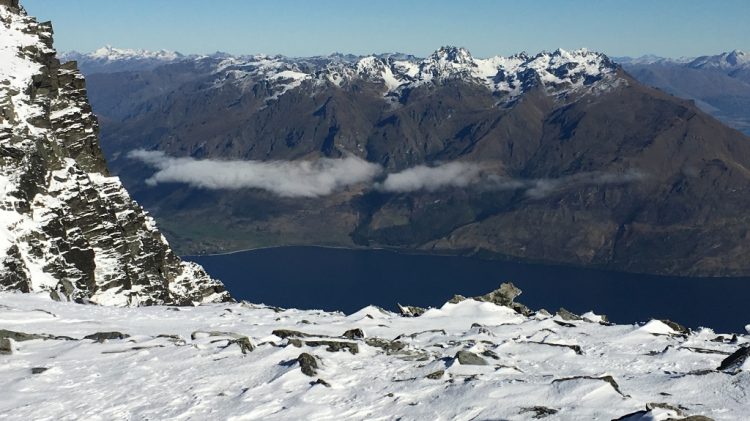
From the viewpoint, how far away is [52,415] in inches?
1291

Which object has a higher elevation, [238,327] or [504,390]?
[504,390]

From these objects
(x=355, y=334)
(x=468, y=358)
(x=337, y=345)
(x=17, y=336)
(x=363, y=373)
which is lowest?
(x=355, y=334)

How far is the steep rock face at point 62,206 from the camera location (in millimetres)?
80438

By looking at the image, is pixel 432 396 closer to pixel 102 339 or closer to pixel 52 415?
pixel 52 415

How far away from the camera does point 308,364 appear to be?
121 ft

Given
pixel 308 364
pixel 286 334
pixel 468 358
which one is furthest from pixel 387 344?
pixel 308 364

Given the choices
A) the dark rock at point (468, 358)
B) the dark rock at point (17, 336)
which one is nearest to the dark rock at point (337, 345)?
the dark rock at point (468, 358)

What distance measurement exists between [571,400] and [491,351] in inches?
532

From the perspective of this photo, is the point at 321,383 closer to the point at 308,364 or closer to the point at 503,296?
the point at 308,364

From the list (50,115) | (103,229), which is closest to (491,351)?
(103,229)

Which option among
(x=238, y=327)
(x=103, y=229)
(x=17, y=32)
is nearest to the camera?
(x=238, y=327)

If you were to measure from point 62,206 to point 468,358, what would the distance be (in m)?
63.7

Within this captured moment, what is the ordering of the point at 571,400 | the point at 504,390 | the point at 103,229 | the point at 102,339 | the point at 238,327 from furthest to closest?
the point at 103,229 < the point at 238,327 < the point at 102,339 < the point at 504,390 < the point at 571,400

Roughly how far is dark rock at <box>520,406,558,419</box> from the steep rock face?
56899 mm
